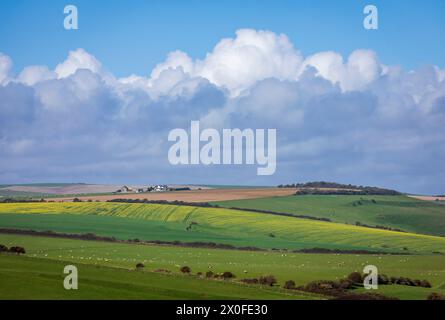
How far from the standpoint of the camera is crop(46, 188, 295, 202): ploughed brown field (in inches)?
5413

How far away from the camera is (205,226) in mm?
109000

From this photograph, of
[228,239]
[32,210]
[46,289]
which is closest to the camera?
[46,289]

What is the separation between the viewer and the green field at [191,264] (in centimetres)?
5497

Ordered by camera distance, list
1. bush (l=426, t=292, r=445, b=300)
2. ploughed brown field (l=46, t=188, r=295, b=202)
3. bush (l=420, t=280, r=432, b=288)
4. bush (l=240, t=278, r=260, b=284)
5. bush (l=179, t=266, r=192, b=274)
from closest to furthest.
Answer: bush (l=426, t=292, r=445, b=300), bush (l=240, t=278, r=260, b=284), bush (l=420, t=280, r=432, b=288), bush (l=179, t=266, r=192, b=274), ploughed brown field (l=46, t=188, r=295, b=202)

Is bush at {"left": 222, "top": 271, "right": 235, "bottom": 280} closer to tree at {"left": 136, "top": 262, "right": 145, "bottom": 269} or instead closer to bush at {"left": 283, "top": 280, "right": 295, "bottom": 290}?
bush at {"left": 283, "top": 280, "right": 295, "bottom": 290}

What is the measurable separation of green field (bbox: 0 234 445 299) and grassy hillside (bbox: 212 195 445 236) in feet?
121

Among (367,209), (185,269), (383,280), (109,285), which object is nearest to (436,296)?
(383,280)

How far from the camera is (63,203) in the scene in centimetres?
12738

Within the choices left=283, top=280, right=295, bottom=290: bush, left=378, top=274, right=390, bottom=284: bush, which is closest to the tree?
left=283, top=280, right=295, bottom=290: bush

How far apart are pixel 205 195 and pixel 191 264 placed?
2793 inches
